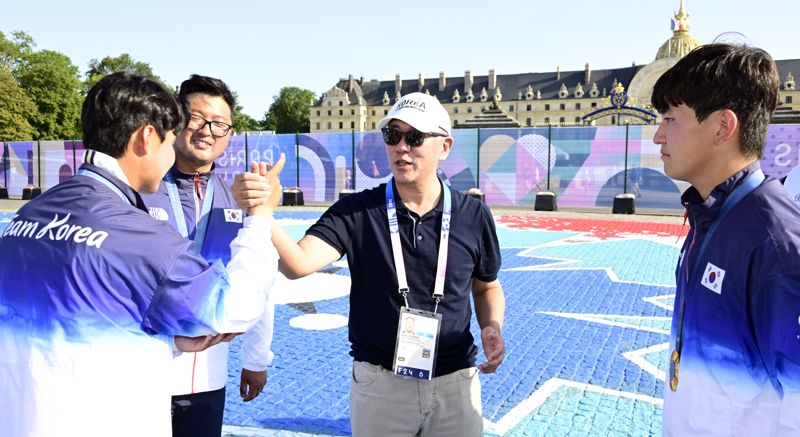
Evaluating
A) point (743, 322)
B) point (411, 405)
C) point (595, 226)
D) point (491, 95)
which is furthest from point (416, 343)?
point (491, 95)

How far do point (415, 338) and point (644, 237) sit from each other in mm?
11416

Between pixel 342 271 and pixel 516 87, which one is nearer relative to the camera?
pixel 342 271

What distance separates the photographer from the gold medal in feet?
6.17

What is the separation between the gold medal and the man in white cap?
0.74 meters

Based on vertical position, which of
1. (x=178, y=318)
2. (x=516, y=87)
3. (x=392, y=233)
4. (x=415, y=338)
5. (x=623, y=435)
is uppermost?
(x=516, y=87)

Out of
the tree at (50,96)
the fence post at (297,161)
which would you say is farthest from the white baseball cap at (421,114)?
the tree at (50,96)

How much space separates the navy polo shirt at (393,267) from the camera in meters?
2.41

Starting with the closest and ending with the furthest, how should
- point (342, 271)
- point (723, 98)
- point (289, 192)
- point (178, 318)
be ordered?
1. point (178, 318)
2. point (723, 98)
3. point (342, 271)
4. point (289, 192)

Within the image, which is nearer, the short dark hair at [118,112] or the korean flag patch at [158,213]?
the short dark hair at [118,112]

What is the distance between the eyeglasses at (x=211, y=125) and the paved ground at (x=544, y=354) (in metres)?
2.04

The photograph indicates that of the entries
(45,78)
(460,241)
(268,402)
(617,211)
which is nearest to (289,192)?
(617,211)

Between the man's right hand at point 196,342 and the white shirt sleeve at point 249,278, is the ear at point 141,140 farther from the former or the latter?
the man's right hand at point 196,342

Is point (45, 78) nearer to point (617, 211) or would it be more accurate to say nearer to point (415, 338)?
point (617, 211)

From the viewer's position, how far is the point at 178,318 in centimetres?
162
